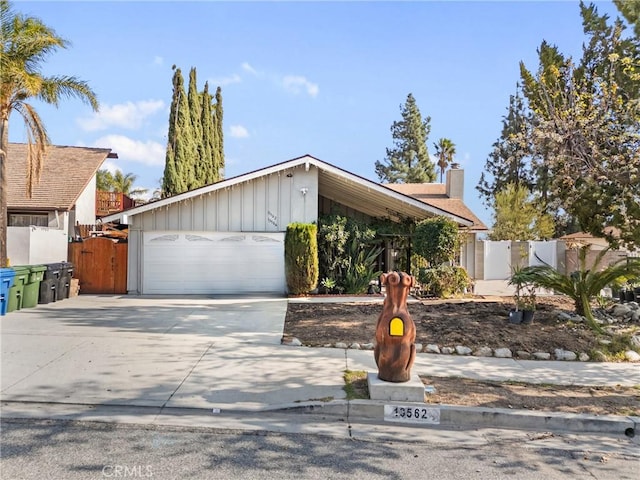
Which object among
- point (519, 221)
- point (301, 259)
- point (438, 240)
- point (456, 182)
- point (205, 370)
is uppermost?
point (456, 182)

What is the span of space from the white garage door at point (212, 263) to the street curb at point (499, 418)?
1010 centimetres

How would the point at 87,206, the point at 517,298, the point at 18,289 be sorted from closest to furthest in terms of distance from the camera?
the point at 517,298 → the point at 18,289 → the point at 87,206

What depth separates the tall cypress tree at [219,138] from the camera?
32088mm

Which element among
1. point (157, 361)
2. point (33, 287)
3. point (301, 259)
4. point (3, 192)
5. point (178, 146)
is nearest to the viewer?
point (157, 361)

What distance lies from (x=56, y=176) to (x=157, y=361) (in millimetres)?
16611

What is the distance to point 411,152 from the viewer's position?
46.9 metres

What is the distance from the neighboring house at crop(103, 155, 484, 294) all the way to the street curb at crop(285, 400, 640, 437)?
1010 cm

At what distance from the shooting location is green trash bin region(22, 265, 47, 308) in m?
11.1

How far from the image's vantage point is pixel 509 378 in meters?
6.43

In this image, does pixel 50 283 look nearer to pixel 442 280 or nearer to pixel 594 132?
pixel 442 280

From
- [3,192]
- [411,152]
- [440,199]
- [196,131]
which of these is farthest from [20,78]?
[411,152]

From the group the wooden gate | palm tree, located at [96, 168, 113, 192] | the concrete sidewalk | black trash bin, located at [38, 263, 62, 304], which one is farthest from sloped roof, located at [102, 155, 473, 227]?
palm tree, located at [96, 168, 113, 192]

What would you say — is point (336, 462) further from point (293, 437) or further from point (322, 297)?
point (322, 297)

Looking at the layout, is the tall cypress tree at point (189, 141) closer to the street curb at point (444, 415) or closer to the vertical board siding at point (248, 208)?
the vertical board siding at point (248, 208)
